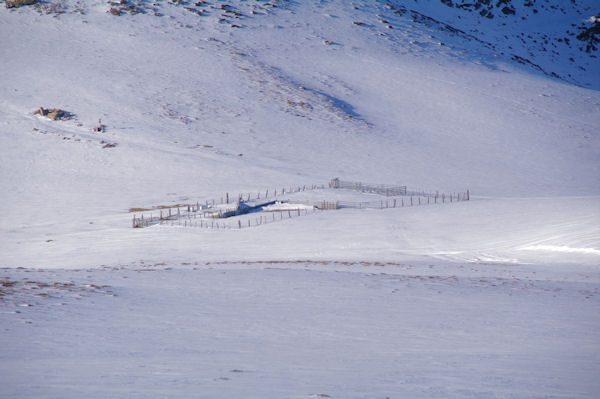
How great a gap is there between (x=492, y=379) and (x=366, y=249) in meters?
19.6

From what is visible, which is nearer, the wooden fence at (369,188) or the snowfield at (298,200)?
the snowfield at (298,200)

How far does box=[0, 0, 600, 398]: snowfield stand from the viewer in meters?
6.51

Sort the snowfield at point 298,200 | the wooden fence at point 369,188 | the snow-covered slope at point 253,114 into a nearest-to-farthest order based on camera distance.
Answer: the snowfield at point 298,200 < the wooden fence at point 369,188 < the snow-covered slope at point 253,114

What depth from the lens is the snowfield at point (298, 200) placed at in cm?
651

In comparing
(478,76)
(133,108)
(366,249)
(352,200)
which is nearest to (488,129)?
(478,76)

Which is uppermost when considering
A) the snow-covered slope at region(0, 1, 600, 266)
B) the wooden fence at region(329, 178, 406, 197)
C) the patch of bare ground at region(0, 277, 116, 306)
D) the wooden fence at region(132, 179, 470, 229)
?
the snow-covered slope at region(0, 1, 600, 266)

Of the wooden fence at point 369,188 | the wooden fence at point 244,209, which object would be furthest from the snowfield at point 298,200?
the wooden fence at point 369,188

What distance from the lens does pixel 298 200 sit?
3997cm

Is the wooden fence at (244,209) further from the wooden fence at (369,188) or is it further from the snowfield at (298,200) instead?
the snowfield at (298,200)

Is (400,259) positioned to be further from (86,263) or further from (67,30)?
(67,30)

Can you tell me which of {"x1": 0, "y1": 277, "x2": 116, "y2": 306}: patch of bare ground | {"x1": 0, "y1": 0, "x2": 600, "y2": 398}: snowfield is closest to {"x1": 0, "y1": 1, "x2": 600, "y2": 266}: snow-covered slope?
{"x1": 0, "y1": 0, "x2": 600, "y2": 398}: snowfield

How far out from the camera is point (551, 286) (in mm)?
14680

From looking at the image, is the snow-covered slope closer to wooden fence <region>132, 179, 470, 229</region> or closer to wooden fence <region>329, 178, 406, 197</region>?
wooden fence <region>132, 179, 470, 229</region>

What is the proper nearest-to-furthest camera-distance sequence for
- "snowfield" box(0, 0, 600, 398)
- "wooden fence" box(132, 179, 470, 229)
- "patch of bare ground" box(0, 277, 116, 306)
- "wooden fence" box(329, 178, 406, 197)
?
"snowfield" box(0, 0, 600, 398), "patch of bare ground" box(0, 277, 116, 306), "wooden fence" box(132, 179, 470, 229), "wooden fence" box(329, 178, 406, 197)
